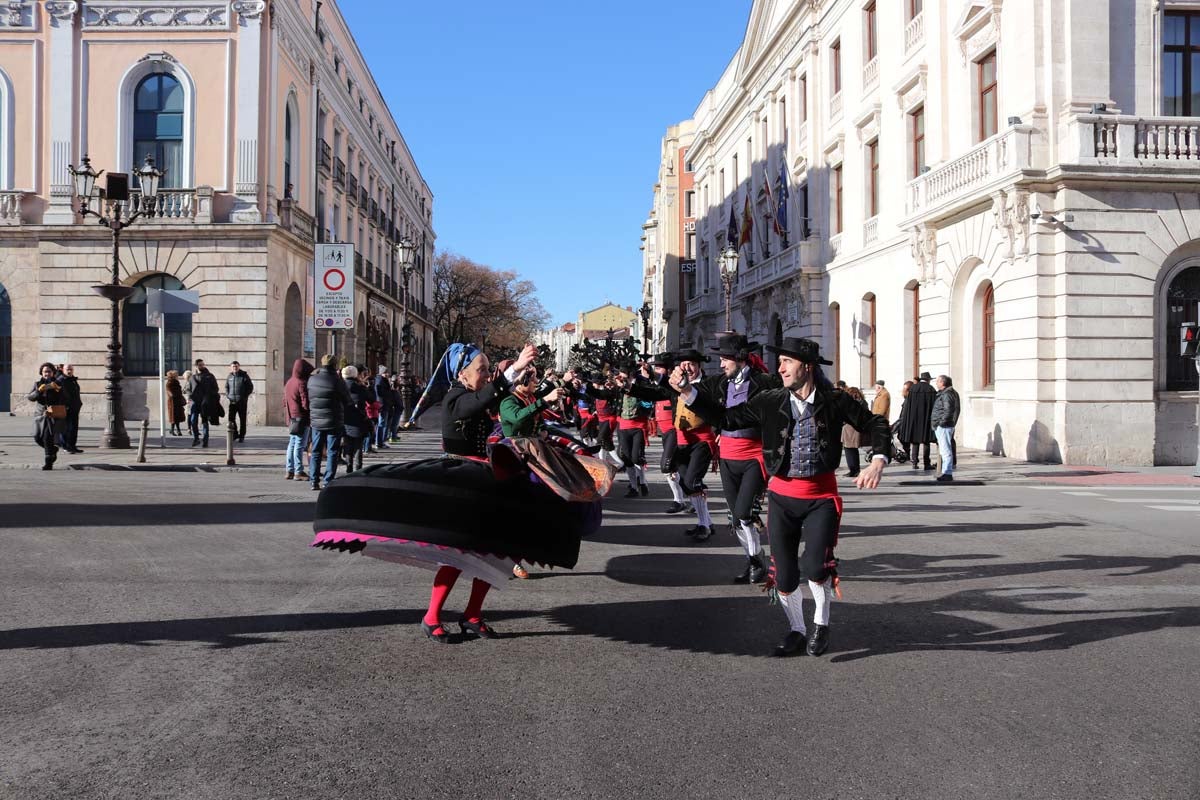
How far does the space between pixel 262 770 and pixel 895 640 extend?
3.72 metres

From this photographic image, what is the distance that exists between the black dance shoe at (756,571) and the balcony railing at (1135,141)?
46.7 ft

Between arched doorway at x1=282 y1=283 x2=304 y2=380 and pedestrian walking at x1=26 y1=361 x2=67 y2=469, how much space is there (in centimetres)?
1479

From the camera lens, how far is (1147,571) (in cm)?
803

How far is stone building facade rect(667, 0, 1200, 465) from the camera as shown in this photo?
728 inches

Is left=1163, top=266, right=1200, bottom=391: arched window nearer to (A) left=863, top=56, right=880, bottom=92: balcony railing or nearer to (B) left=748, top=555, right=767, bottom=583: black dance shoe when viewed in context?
(A) left=863, top=56, right=880, bottom=92: balcony railing

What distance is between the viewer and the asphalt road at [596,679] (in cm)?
368

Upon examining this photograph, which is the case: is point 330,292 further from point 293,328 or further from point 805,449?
point 805,449

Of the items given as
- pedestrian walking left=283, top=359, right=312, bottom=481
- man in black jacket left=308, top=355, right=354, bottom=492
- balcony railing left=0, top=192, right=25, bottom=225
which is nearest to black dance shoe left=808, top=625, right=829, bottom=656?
man in black jacket left=308, top=355, right=354, bottom=492

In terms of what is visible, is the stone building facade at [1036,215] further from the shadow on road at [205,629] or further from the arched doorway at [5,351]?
the arched doorway at [5,351]

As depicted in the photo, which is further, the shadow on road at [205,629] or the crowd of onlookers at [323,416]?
the crowd of onlookers at [323,416]

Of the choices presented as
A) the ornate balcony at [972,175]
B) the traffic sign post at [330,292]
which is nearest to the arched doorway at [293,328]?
the traffic sign post at [330,292]

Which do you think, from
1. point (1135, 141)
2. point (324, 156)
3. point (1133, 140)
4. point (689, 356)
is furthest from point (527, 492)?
point (324, 156)

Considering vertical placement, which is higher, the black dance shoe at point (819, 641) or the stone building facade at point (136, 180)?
the stone building facade at point (136, 180)

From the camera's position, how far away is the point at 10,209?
27938mm
